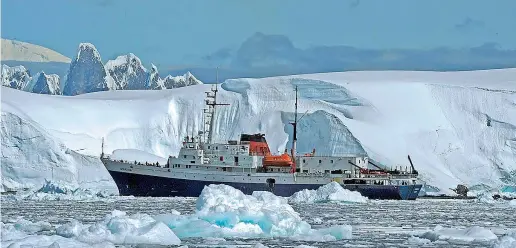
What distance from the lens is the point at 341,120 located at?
65438mm

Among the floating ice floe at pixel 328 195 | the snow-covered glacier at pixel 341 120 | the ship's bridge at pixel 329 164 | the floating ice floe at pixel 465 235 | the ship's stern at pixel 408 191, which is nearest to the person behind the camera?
the floating ice floe at pixel 465 235

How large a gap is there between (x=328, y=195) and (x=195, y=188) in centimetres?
913

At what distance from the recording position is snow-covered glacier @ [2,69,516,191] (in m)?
65.0

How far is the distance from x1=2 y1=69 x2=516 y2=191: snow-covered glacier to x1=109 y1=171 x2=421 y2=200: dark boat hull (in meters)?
6.72

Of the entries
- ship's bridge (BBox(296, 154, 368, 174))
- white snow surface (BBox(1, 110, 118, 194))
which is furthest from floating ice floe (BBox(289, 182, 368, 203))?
white snow surface (BBox(1, 110, 118, 194))

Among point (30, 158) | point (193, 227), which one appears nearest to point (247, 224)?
point (193, 227)

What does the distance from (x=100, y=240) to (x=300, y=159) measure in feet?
110

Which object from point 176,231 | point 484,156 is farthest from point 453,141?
point 176,231

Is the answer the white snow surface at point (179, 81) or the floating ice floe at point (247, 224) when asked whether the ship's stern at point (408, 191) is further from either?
the white snow surface at point (179, 81)

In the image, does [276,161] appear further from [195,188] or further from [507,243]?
[507,243]

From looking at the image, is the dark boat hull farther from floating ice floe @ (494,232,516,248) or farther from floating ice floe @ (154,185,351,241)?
floating ice floe @ (494,232,516,248)

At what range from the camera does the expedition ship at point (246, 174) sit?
54.4 meters

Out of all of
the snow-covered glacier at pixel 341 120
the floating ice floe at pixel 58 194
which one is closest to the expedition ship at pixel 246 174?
the floating ice floe at pixel 58 194

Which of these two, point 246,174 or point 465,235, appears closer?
point 465,235
